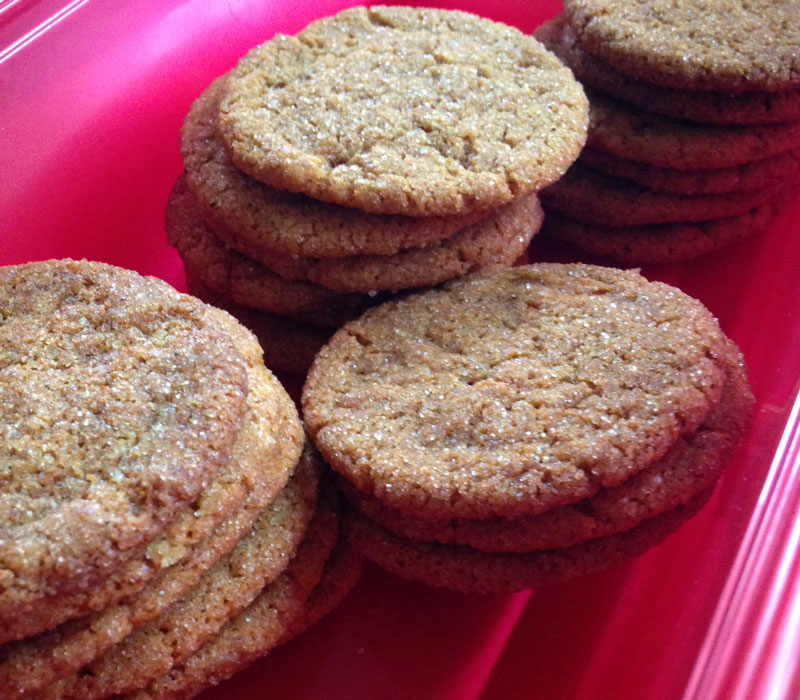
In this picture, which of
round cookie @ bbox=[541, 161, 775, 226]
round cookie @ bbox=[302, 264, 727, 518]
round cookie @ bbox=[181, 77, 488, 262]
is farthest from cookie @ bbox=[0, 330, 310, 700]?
round cookie @ bbox=[541, 161, 775, 226]

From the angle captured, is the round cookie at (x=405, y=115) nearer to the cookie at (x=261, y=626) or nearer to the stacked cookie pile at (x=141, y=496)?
the stacked cookie pile at (x=141, y=496)

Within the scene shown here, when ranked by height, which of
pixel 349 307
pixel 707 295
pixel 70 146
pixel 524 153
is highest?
pixel 70 146

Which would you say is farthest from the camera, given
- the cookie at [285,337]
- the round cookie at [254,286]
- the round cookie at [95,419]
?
the cookie at [285,337]

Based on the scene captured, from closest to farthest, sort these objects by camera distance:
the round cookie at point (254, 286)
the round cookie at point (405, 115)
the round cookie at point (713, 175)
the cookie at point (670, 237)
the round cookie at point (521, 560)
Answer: the round cookie at point (521, 560)
the round cookie at point (405, 115)
the round cookie at point (254, 286)
the round cookie at point (713, 175)
the cookie at point (670, 237)

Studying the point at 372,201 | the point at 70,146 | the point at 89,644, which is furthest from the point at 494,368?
the point at 70,146

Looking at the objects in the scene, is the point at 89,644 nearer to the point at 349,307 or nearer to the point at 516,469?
the point at 516,469

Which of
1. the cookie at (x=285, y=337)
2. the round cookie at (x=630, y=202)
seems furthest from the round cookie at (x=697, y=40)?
the cookie at (x=285, y=337)
